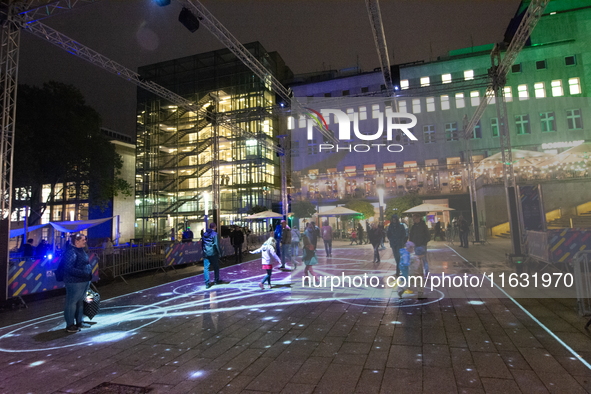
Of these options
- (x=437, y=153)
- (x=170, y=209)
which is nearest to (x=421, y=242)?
(x=437, y=153)

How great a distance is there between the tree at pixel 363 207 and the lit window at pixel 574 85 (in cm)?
3200

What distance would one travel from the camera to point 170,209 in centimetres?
4303

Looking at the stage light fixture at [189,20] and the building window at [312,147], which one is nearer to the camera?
the building window at [312,147]

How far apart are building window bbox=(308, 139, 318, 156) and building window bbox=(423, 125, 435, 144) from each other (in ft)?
11.2

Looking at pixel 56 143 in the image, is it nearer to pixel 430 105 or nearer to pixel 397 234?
pixel 430 105

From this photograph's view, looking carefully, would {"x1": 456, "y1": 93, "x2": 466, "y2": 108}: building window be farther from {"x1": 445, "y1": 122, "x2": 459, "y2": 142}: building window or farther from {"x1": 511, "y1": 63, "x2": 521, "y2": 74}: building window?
{"x1": 511, "y1": 63, "x2": 521, "y2": 74}: building window

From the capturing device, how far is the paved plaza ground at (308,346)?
11.9 ft

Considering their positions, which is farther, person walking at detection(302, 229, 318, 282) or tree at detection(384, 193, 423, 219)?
person walking at detection(302, 229, 318, 282)

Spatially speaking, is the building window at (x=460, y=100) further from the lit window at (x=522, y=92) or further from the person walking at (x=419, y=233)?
the lit window at (x=522, y=92)

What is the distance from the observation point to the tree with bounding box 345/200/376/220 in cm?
1017

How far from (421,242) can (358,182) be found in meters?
2.81

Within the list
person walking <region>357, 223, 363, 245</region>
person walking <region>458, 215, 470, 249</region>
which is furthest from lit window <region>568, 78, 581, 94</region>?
person walking <region>357, 223, 363, 245</region>

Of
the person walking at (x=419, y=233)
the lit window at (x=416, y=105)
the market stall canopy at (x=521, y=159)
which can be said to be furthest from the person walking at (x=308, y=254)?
the market stall canopy at (x=521, y=159)

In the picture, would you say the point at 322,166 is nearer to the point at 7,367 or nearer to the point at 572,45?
the point at 7,367
